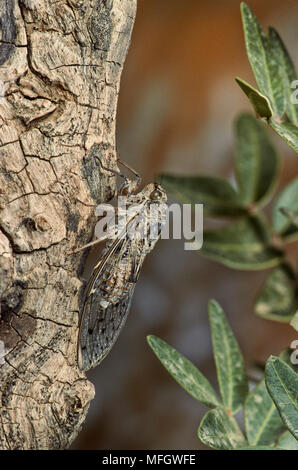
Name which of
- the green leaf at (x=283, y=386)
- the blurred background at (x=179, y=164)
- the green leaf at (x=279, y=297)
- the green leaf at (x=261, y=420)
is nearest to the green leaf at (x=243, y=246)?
the green leaf at (x=279, y=297)

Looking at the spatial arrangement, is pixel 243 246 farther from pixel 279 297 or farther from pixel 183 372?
pixel 183 372

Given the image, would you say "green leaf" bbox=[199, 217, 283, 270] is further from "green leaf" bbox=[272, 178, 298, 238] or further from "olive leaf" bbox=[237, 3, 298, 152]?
"olive leaf" bbox=[237, 3, 298, 152]

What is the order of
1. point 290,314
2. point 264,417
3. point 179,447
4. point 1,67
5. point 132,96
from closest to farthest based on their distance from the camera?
point 1,67 < point 264,417 < point 290,314 < point 179,447 < point 132,96

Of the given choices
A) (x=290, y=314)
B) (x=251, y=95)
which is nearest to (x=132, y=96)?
(x=290, y=314)

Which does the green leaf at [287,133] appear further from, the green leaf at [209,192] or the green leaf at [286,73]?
the green leaf at [209,192]

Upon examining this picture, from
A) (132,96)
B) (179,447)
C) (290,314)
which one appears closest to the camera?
(290,314)

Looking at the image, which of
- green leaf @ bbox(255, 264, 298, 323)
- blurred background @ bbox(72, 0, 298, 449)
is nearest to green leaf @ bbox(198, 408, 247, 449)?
green leaf @ bbox(255, 264, 298, 323)

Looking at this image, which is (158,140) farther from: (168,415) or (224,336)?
(224,336)
